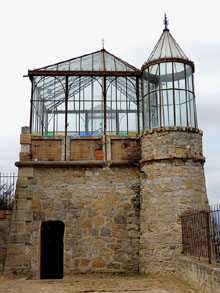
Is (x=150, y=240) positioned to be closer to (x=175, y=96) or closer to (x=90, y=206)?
(x=90, y=206)

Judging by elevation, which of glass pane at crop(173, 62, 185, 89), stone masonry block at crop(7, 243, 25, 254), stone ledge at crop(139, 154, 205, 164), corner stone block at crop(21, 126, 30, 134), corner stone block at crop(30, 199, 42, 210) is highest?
glass pane at crop(173, 62, 185, 89)

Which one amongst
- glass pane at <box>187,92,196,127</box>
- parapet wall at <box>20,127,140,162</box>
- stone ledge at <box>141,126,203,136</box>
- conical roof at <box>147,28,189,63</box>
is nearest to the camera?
stone ledge at <box>141,126,203,136</box>

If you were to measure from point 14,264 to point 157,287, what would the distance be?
15.9 feet

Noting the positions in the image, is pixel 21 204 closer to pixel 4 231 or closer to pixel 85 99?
pixel 4 231

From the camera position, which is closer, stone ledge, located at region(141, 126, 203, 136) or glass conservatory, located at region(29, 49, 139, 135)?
stone ledge, located at region(141, 126, 203, 136)

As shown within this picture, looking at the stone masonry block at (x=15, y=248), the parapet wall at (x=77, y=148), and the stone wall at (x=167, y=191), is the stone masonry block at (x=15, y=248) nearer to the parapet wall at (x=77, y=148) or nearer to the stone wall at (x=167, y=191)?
the parapet wall at (x=77, y=148)

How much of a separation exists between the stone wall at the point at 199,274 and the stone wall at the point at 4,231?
18.5 ft

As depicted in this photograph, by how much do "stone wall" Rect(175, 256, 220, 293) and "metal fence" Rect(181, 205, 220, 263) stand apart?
0.98 ft

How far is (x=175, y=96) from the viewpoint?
11891 mm

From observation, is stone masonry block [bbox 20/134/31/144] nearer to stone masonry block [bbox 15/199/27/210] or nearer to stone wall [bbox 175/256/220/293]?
stone masonry block [bbox 15/199/27/210]

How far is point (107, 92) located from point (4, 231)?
6236mm

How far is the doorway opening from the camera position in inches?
558

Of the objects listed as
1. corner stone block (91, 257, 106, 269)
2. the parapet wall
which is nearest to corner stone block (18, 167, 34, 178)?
the parapet wall

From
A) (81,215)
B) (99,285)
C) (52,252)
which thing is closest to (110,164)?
(81,215)
